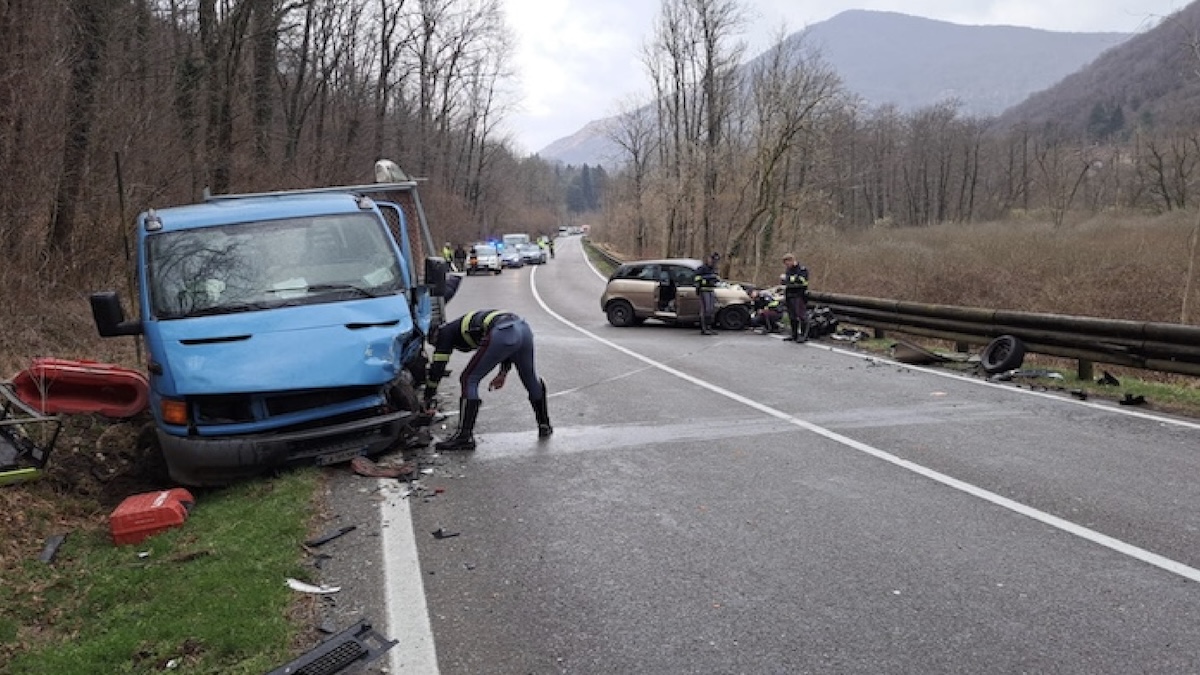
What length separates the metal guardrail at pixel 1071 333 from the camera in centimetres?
901

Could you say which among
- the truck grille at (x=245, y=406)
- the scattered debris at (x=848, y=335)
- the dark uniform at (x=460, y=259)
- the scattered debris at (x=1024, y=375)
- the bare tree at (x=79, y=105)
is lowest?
the scattered debris at (x=848, y=335)

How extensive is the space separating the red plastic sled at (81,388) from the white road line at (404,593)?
3.27 m

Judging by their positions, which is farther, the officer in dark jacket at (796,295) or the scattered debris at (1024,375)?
the officer in dark jacket at (796,295)

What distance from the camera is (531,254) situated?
171ft

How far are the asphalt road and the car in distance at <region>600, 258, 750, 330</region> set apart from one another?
8762 millimetres

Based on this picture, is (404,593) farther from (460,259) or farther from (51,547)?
(460,259)

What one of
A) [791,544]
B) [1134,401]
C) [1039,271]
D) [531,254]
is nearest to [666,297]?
[1134,401]

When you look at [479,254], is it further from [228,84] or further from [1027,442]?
[1027,442]

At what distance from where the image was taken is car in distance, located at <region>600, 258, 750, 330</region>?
1730 cm

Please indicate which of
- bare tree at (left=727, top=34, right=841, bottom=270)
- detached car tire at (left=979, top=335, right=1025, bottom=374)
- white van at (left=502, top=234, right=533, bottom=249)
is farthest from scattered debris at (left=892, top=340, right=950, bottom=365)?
white van at (left=502, top=234, right=533, bottom=249)

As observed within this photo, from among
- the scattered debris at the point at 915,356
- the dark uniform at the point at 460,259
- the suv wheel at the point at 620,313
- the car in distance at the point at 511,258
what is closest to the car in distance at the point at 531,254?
the car in distance at the point at 511,258

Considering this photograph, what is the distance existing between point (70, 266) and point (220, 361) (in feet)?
32.3

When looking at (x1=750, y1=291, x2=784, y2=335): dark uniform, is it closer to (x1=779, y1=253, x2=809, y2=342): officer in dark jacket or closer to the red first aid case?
(x1=779, y1=253, x2=809, y2=342): officer in dark jacket

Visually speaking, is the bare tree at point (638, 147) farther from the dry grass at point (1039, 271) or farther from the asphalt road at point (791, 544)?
the asphalt road at point (791, 544)
